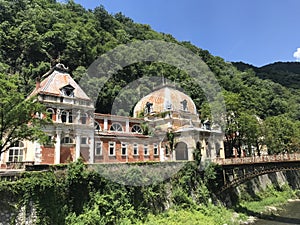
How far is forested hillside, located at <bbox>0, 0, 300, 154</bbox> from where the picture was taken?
38219 millimetres

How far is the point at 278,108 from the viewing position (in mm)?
78688

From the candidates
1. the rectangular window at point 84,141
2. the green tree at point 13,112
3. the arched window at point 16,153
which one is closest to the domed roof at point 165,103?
the rectangular window at point 84,141

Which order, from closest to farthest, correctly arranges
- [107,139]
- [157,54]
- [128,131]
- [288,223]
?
1. [288,223]
2. [107,139]
3. [128,131]
4. [157,54]

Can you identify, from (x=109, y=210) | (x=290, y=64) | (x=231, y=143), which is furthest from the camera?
(x=290, y=64)

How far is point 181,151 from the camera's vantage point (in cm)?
3425

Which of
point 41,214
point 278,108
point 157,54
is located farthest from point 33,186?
point 278,108

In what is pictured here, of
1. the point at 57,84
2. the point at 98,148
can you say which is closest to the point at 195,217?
the point at 98,148

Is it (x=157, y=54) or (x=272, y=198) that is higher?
(x=157, y=54)

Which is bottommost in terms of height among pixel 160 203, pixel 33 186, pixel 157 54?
pixel 160 203

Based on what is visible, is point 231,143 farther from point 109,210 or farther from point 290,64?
point 290,64

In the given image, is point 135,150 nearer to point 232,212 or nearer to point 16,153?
point 232,212

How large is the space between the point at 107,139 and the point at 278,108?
2682 inches

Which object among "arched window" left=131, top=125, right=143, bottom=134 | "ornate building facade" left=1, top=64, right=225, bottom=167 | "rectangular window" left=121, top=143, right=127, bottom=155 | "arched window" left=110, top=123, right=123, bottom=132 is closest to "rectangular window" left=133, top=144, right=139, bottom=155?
"ornate building facade" left=1, top=64, right=225, bottom=167

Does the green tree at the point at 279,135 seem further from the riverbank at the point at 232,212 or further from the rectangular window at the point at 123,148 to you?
the rectangular window at the point at 123,148
